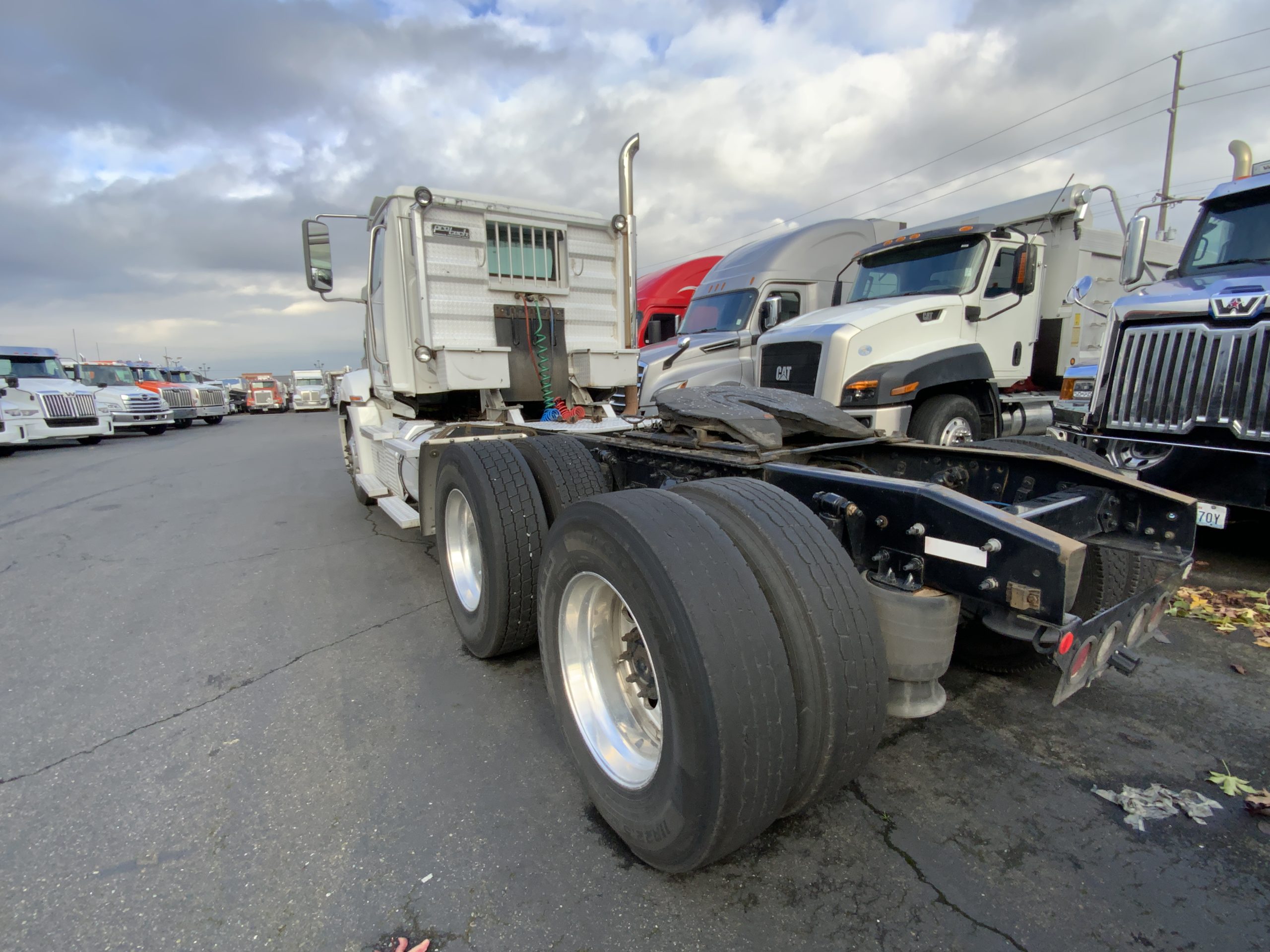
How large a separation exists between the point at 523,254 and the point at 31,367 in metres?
17.7

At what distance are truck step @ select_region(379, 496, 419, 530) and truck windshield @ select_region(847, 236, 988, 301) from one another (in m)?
5.90

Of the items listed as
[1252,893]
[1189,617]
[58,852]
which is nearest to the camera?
[1252,893]

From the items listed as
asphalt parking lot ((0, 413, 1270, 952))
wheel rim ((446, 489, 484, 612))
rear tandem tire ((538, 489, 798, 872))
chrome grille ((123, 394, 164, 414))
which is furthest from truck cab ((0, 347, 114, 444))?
rear tandem tire ((538, 489, 798, 872))

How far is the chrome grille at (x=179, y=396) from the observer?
22.9 m

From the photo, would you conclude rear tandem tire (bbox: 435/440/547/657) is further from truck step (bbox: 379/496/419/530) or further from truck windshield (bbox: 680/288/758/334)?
truck windshield (bbox: 680/288/758/334)

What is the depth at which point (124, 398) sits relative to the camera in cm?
1972

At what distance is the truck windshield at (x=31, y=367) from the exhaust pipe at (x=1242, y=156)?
22.6 metres

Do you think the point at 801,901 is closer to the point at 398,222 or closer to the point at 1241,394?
the point at 1241,394

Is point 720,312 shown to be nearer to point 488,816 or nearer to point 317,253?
point 317,253

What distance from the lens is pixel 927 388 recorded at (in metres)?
6.78

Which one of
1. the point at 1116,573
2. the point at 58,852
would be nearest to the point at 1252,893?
the point at 1116,573

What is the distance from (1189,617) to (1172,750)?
185cm

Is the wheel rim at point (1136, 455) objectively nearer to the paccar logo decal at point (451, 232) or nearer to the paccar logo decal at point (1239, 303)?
the paccar logo decal at point (1239, 303)

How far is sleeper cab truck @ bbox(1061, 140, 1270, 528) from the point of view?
4.21 meters
